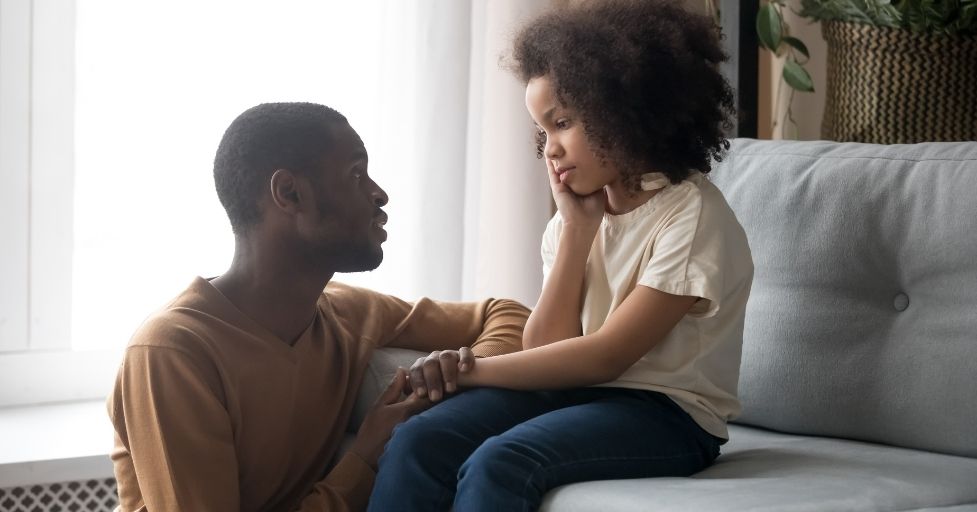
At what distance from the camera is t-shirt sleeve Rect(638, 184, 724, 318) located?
145cm

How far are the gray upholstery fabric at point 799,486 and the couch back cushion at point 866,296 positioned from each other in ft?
0.26

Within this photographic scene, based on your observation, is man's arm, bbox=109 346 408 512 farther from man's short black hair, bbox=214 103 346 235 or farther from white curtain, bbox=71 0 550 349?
white curtain, bbox=71 0 550 349

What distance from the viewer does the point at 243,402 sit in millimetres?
1459

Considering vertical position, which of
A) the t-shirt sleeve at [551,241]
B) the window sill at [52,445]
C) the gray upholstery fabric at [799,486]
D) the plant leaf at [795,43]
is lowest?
the window sill at [52,445]

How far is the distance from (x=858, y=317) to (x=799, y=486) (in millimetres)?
438

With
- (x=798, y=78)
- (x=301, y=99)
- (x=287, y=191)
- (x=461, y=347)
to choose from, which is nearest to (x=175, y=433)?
(x=287, y=191)

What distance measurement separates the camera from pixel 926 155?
67.9 inches

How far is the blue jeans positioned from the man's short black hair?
1.14 ft

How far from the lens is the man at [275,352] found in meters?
1.39

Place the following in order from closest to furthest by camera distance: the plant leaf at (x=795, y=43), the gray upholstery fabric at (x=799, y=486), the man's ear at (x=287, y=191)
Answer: the gray upholstery fabric at (x=799, y=486), the man's ear at (x=287, y=191), the plant leaf at (x=795, y=43)

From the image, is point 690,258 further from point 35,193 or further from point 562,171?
point 35,193

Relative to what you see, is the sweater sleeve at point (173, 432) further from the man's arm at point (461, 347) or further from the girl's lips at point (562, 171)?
the girl's lips at point (562, 171)

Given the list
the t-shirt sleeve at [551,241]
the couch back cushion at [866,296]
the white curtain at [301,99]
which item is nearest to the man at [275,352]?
the t-shirt sleeve at [551,241]

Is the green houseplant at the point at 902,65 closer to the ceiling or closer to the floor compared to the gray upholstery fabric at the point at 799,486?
closer to the ceiling
